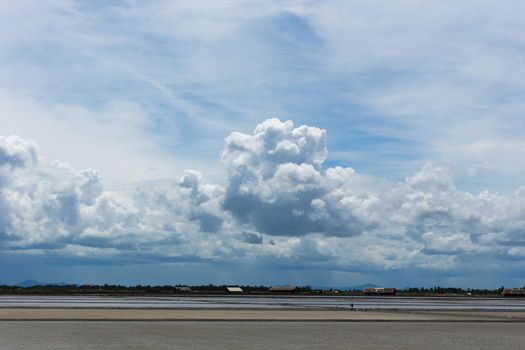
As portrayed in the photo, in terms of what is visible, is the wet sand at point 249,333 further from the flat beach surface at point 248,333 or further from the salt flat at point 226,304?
the salt flat at point 226,304

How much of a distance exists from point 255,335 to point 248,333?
5.39 feet

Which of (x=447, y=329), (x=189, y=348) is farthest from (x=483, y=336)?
(x=189, y=348)

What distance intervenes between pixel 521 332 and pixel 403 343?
1524 cm

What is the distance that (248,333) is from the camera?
147 feet

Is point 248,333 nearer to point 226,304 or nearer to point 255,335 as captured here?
point 255,335

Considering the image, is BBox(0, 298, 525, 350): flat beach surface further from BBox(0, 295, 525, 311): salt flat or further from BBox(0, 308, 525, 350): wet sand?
BBox(0, 295, 525, 311): salt flat

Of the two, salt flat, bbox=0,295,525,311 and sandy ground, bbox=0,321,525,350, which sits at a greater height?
salt flat, bbox=0,295,525,311

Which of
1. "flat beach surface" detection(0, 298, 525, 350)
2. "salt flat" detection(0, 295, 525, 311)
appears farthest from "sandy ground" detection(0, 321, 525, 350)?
"salt flat" detection(0, 295, 525, 311)

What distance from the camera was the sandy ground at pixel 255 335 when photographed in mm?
36500

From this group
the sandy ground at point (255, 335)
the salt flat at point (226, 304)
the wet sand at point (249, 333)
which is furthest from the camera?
the salt flat at point (226, 304)

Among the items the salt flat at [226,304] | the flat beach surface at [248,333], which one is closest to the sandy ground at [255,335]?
the flat beach surface at [248,333]

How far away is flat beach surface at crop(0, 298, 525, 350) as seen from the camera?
36906mm

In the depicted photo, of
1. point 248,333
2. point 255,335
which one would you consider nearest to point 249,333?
point 248,333

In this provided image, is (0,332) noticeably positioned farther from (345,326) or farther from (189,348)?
(345,326)
